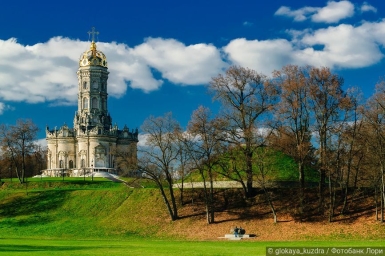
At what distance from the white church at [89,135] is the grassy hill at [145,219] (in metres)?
46.9

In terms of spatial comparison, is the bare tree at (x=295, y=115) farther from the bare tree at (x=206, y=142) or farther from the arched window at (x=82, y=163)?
the arched window at (x=82, y=163)

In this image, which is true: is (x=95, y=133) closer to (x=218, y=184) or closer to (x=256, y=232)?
(x=218, y=184)

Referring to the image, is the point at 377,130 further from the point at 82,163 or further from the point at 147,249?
the point at 82,163

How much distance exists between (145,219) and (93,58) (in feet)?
236

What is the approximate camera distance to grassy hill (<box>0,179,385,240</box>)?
48.4 m

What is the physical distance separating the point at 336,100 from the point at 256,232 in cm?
1285

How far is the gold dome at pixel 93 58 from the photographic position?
121500 mm

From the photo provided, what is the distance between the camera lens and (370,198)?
53094 millimetres

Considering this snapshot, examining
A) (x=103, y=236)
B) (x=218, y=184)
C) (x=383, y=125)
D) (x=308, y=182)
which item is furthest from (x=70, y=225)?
(x=383, y=125)

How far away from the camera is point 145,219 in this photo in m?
55.8

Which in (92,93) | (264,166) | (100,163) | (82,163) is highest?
(92,93)

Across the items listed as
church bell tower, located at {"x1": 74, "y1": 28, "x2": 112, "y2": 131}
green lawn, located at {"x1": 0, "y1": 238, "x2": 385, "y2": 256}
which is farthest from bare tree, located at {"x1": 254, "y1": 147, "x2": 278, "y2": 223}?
church bell tower, located at {"x1": 74, "y1": 28, "x2": 112, "y2": 131}

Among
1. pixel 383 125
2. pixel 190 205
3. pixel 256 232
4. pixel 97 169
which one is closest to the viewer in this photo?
pixel 383 125

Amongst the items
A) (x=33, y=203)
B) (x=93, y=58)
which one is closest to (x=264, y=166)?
(x=33, y=203)
